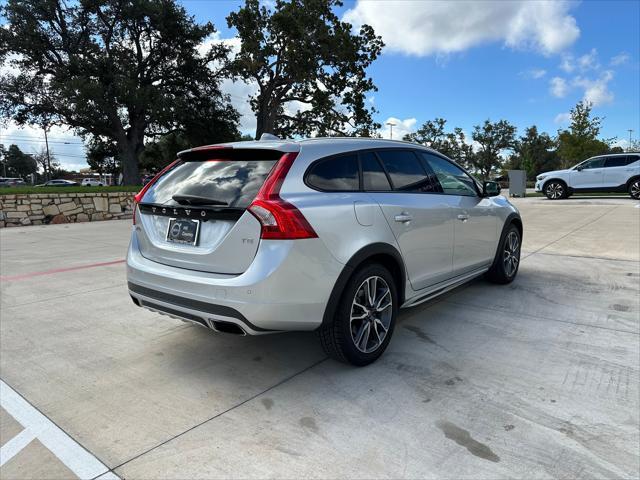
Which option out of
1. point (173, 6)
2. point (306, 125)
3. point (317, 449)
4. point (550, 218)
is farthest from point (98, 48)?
point (317, 449)

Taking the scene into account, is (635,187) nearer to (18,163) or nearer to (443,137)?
(443,137)

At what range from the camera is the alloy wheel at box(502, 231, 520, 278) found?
5289mm

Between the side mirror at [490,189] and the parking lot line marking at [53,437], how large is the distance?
425 centimetres

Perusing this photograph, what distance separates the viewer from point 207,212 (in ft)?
9.30

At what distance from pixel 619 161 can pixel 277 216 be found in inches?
750

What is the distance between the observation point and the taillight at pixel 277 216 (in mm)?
2621

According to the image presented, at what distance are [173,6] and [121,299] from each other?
25524 millimetres

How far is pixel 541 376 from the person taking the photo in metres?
3.05

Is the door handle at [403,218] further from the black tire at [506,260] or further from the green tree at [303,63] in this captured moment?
the green tree at [303,63]

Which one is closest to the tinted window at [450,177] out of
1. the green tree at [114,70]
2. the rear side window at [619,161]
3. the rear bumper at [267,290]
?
the rear bumper at [267,290]

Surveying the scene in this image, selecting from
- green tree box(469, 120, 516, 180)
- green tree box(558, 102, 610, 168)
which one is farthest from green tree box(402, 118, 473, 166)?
green tree box(558, 102, 610, 168)

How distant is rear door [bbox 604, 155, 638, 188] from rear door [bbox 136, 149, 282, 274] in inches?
732

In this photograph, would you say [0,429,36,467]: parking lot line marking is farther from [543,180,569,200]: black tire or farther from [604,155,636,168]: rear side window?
[543,180,569,200]: black tire

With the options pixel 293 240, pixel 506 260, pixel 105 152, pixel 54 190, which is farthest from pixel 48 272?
pixel 105 152
